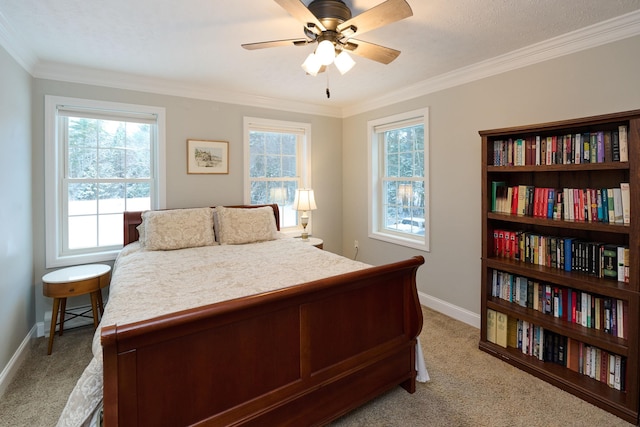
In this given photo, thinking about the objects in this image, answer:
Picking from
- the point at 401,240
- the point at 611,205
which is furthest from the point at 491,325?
the point at 401,240

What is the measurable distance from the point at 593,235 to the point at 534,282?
20.3 inches

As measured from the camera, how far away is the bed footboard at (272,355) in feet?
3.97

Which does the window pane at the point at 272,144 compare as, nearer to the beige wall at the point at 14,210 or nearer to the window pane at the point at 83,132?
the window pane at the point at 83,132

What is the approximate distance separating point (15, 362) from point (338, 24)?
10.6ft

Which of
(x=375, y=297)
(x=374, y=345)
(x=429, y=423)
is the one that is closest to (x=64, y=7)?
(x=375, y=297)

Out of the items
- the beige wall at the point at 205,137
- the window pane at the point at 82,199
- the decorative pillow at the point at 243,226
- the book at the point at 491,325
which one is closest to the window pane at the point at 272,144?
the beige wall at the point at 205,137

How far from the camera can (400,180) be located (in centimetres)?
396

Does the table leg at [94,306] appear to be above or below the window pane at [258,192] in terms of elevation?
below

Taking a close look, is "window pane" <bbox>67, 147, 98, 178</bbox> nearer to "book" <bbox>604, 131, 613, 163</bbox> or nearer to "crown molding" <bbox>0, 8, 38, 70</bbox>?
"crown molding" <bbox>0, 8, 38, 70</bbox>

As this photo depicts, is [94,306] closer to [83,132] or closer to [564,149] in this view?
[83,132]

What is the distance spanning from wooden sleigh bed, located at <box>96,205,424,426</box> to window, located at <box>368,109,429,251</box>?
1.77 meters

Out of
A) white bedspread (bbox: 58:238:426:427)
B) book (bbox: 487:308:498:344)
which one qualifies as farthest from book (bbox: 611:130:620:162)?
white bedspread (bbox: 58:238:426:427)

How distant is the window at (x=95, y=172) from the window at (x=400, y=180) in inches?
102

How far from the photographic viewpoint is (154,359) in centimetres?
124
